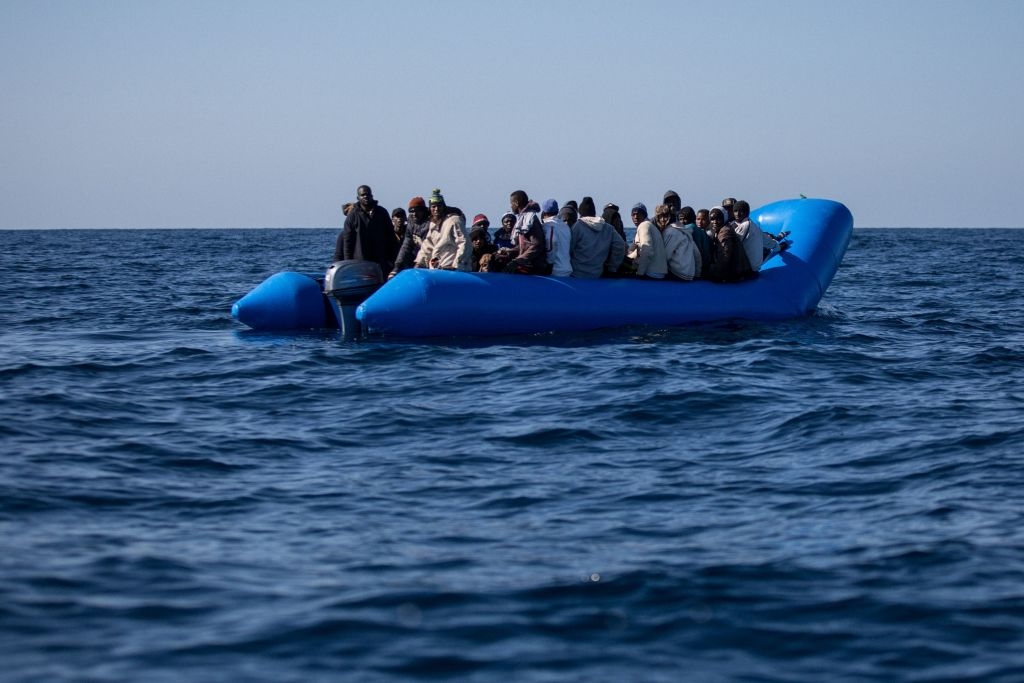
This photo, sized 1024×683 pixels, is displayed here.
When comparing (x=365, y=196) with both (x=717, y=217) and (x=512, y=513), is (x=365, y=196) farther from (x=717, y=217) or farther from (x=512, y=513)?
(x=512, y=513)

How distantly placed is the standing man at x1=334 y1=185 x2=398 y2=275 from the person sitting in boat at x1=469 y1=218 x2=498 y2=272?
957 mm

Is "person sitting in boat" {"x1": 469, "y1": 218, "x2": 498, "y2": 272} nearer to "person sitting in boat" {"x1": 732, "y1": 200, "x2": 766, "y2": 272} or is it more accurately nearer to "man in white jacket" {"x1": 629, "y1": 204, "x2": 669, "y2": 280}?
"man in white jacket" {"x1": 629, "y1": 204, "x2": 669, "y2": 280}

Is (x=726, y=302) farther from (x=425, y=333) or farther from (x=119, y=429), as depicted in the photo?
(x=119, y=429)

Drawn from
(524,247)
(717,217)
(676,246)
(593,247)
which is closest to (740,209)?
(717,217)

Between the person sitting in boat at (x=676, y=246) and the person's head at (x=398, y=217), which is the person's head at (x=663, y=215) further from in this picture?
the person's head at (x=398, y=217)

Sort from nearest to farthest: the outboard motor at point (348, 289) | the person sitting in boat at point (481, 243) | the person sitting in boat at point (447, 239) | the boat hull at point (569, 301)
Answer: the boat hull at point (569, 301) < the outboard motor at point (348, 289) < the person sitting in boat at point (447, 239) < the person sitting in boat at point (481, 243)

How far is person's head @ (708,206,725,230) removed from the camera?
42.2ft

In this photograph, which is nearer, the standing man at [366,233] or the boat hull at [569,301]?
the boat hull at [569,301]

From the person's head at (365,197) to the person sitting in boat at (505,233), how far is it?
132 centimetres

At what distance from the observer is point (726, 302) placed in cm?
1263

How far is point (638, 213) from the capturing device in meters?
12.4

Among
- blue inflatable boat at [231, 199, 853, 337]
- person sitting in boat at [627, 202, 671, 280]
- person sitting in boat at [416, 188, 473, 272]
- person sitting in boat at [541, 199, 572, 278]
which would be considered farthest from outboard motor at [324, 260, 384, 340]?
person sitting in boat at [627, 202, 671, 280]

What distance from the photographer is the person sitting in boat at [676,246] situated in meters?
Answer: 12.4

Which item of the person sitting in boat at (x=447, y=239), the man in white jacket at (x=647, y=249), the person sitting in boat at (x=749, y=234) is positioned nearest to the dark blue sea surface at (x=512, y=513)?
the person sitting in boat at (x=447, y=239)
